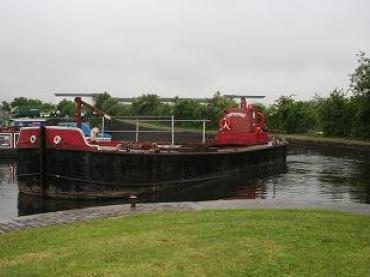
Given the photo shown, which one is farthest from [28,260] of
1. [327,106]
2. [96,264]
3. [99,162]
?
[327,106]

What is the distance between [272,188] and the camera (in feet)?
76.4

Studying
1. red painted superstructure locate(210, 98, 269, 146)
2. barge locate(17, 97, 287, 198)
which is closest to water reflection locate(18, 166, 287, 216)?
barge locate(17, 97, 287, 198)

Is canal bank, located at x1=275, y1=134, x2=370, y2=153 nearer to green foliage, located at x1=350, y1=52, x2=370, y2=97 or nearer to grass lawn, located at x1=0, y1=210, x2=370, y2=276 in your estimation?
green foliage, located at x1=350, y1=52, x2=370, y2=97

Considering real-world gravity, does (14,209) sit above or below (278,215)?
below

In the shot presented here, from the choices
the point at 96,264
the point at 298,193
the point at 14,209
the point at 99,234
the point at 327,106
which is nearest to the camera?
the point at 96,264

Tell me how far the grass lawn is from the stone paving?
1.04 meters

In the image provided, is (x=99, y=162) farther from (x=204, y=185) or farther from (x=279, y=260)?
(x=279, y=260)

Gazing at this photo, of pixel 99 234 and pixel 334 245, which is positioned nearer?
pixel 334 245

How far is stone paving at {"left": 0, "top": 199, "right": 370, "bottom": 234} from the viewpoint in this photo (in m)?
11.7

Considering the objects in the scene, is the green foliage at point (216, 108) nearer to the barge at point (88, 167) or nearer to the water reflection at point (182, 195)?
the water reflection at point (182, 195)

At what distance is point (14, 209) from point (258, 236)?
1143 cm

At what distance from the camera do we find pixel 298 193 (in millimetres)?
21391

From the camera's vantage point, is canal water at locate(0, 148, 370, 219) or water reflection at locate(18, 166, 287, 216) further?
canal water at locate(0, 148, 370, 219)

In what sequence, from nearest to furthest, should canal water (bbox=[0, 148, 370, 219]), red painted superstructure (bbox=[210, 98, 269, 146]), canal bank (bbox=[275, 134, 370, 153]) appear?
canal water (bbox=[0, 148, 370, 219]) → red painted superstructure (bbox=[210, 98, 269, 146]) → canal bank (bbox=[275, 134, 370, 153])
